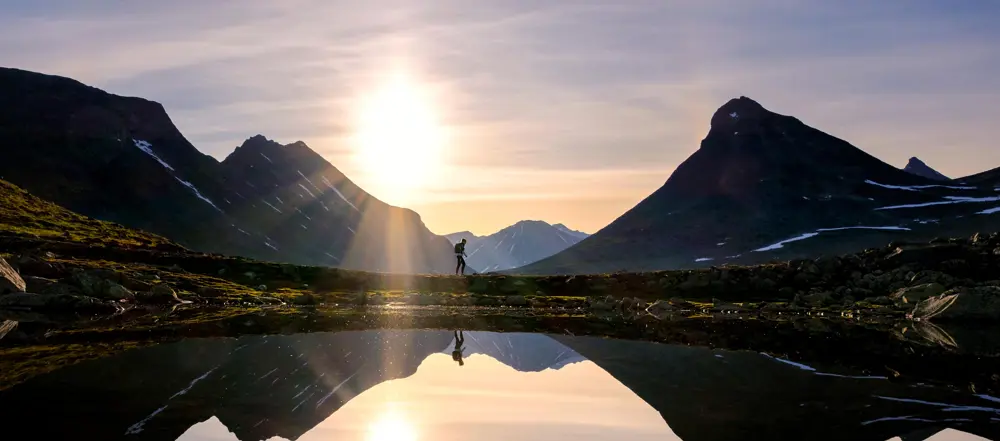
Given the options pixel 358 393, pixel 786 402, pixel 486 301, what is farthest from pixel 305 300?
pixel 786 402

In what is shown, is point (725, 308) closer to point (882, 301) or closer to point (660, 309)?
point (660, 309)

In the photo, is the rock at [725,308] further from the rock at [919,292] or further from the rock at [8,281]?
the rock at [8,281]

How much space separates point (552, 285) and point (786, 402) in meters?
71.9

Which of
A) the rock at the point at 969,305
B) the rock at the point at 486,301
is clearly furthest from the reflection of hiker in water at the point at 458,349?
the rock at the point at 969,305

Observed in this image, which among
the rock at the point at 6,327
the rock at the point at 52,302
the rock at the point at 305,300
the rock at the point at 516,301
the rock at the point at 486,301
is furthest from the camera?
the rock at the point at 486,301

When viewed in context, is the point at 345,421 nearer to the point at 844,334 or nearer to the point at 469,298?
the point at 844,334

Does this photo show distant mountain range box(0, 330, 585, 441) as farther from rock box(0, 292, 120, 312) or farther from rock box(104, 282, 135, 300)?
rock box(104, 282, 135, 300)

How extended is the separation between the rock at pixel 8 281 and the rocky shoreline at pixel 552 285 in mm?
98

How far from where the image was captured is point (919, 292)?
66.1m

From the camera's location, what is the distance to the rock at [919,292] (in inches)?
2576

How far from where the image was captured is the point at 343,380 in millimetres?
24109

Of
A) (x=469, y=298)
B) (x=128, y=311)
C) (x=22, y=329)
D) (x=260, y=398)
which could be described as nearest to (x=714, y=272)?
(x=469, y=298)

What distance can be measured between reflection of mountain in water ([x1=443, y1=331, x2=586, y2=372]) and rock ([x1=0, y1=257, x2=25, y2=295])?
35.0 meters

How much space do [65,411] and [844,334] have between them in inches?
1505
